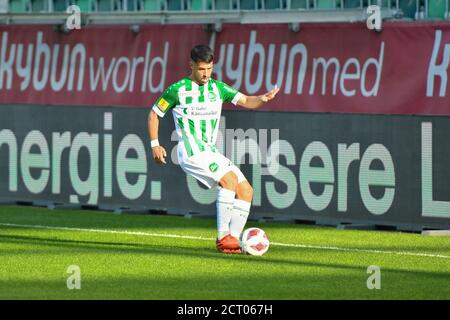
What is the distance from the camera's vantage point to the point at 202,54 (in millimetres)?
14898

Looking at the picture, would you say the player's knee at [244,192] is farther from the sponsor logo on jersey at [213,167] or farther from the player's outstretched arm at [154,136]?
the player's outstretched arm at [154,136]

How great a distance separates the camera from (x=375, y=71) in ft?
59.7

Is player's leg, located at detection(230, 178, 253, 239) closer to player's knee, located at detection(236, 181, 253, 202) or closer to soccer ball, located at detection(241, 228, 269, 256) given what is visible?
player's knee, located at detection(236, 181, 253, 202)

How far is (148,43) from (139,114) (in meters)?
0.98

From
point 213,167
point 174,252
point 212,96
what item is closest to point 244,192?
point 213,167

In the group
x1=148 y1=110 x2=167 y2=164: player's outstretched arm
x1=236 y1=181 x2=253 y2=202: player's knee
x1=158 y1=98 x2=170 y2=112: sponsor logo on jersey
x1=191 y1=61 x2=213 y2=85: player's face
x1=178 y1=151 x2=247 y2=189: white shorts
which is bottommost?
x1=236 y1=181 x2=253 y2=202: player's knee

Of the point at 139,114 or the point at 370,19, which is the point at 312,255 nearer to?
the point at 370,19

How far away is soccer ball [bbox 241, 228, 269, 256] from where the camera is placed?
48.6 ft

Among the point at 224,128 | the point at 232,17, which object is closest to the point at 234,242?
the point at 224,128

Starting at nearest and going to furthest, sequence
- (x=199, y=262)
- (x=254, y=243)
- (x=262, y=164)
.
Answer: (x=199, y=262)
(x=254, y=243)
(x=262, y=164)

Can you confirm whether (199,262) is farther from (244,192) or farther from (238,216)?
(244,192)

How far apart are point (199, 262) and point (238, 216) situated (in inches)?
38.3

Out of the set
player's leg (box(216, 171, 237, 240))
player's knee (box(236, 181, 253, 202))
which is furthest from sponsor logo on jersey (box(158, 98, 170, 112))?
player's knee (box(236, 181, 253, 202))

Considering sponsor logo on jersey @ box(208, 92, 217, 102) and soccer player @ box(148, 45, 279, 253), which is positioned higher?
sponsor logo on jersey @ box(208, 92, 217, 102)
